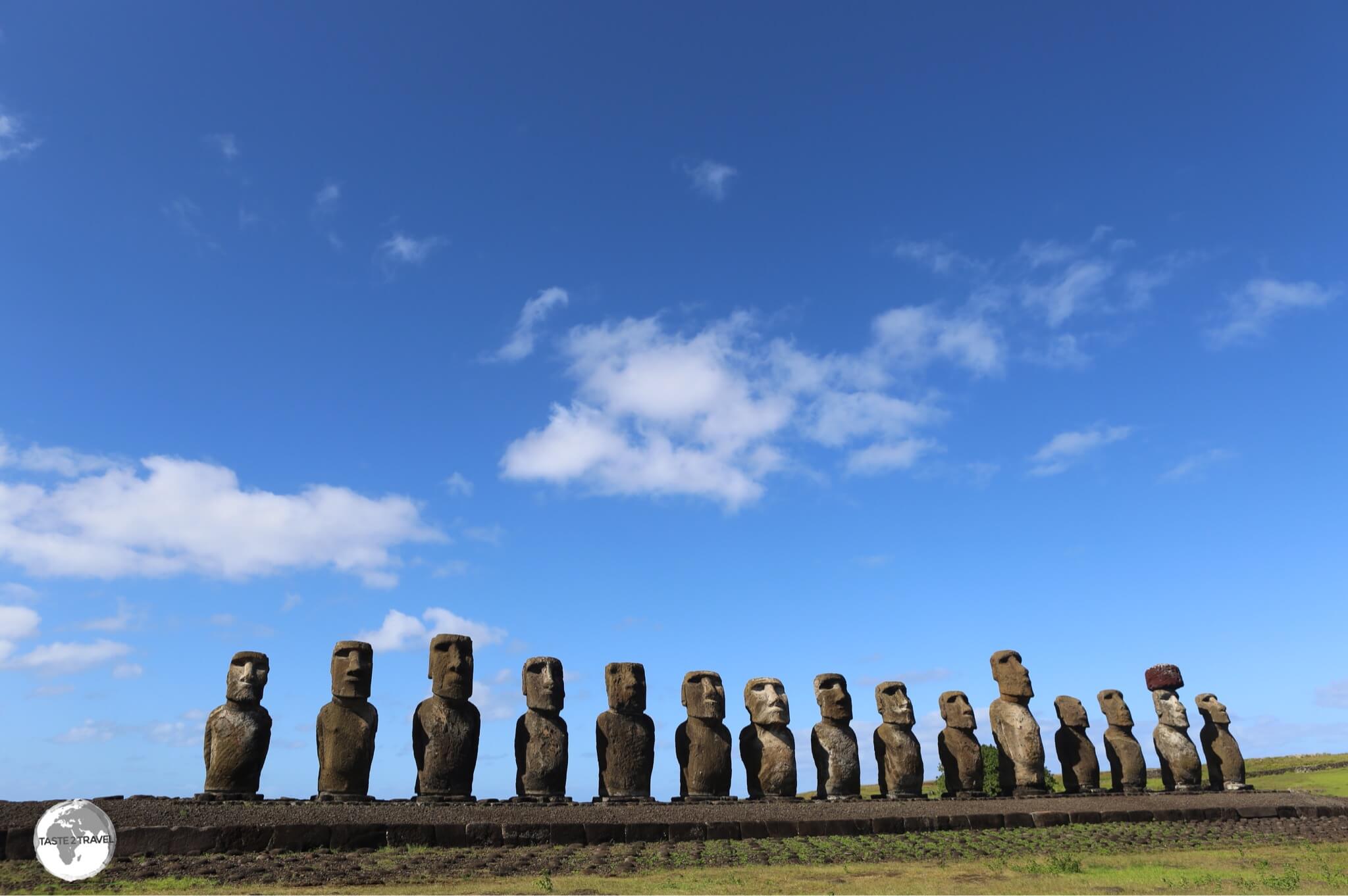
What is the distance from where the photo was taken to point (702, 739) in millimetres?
15875

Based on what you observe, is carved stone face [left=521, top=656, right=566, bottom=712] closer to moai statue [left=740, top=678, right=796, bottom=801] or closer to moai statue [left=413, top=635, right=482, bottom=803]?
moai statue [left=413, top=635, right=482, bottom=803]

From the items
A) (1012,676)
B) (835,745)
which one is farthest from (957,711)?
(835,745)

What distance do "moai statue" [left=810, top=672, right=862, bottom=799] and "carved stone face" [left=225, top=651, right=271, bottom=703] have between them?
369 inches

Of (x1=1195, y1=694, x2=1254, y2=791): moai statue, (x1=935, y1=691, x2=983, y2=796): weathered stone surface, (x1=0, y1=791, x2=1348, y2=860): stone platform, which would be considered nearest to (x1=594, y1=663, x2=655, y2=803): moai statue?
(x1=0, y1=791, x2=1348, y2=860): stone platform

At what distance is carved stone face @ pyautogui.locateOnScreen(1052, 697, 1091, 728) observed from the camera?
67.2 feet

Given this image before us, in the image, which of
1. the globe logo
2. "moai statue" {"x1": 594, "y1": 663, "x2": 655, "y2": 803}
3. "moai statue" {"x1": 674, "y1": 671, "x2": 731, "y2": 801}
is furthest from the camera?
"moai statue" {"x1": 674, "y1": 671, "x2": 731, "y2": 801}

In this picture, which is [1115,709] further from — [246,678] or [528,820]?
[246,678]

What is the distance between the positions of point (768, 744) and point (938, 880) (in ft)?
23.2

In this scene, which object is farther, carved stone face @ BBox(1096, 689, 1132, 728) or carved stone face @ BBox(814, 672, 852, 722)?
carved stone face @ BBox(1096, 689, 1132, 728)

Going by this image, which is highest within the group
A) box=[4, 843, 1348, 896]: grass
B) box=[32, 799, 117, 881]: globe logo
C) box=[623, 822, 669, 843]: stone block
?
box=[32, 799, 117, 881]: globe logo

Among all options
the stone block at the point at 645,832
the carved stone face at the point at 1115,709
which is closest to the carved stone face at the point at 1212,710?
the carved stone face at the point at 1115,709

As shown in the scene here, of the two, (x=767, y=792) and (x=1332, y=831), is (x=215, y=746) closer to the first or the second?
(x=767, y=792)

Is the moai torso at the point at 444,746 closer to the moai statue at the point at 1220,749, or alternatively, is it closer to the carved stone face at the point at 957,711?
the carved stone face at the point at 957,711

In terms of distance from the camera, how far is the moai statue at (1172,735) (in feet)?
69.2
